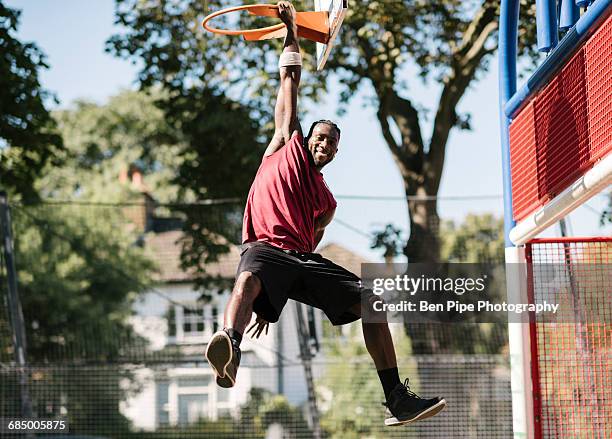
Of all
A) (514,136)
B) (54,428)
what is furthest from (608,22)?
(54,428)

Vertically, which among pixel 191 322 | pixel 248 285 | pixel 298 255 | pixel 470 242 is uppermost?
pixel 470 242

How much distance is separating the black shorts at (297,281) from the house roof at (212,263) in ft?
22.9

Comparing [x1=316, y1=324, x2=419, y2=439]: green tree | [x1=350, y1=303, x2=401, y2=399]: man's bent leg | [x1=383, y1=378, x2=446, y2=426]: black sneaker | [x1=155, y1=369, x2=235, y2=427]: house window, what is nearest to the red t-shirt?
[x1=350, y1=303, x2=401, y2=399]: man's bent leg

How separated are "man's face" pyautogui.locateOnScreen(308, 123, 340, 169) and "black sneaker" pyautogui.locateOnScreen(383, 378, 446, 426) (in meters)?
1.23

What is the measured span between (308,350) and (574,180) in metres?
7.26

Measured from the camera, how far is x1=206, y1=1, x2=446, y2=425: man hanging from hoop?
16.9ft

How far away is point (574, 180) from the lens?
5.48 m

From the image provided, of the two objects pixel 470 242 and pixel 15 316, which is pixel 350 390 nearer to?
pixel 470 242

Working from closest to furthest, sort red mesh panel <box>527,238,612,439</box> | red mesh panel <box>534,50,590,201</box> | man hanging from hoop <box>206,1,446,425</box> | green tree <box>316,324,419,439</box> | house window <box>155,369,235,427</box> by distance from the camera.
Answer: man hanging from hoop <box>206,1,446,425</box>
red mesh panel <box>534,50,590,201</box>
red mesh panel <box>527,238,612,439</box>
green tree <box>316,324,419,439</box>
house window <box>155,369,235,427</box>

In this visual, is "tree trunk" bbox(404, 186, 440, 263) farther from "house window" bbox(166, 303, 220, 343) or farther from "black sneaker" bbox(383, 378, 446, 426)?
"black sneaker" bbox(383, 378, 446, 426)

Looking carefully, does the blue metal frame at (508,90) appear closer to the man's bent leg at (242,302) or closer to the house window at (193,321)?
the man's bent leg at (242,302)

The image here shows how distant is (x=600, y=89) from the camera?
5.06m

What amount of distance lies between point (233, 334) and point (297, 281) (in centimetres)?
57

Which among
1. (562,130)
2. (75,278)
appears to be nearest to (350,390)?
(562,130)
